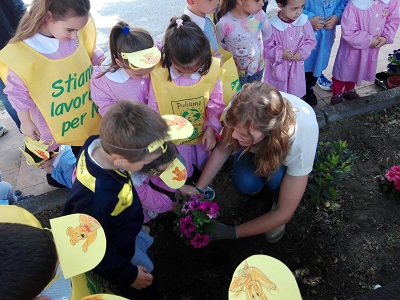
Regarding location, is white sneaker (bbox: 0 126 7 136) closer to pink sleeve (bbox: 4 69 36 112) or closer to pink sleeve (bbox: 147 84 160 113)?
pink sleeve (bbox: 4 69 36 112)

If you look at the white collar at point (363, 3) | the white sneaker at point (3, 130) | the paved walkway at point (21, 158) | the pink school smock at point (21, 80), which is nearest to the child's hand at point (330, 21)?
the white collar at point (363, 3)

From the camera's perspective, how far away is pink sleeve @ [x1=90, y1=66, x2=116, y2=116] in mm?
2166

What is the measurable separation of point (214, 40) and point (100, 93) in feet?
2.99

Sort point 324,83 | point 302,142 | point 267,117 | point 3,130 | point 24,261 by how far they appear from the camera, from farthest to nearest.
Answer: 1. point 324,83
2. point 3,130
3. point 302,142
4. point 267,117
5. point 24,261

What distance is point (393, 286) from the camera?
4.50ft

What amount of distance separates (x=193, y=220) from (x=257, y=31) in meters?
1.52

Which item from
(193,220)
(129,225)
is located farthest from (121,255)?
(193,220)

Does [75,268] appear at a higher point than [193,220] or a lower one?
higher

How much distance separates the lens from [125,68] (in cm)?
213

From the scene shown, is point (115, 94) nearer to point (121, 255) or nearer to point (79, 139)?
point (79, 139)

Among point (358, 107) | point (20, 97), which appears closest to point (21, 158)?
point (20, 97)

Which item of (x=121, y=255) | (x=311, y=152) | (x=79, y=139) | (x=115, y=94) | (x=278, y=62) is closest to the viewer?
(x=121, y=255)

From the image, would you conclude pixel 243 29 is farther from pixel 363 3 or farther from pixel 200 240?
pixel 200 240

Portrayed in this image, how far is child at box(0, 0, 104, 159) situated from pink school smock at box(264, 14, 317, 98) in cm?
138
